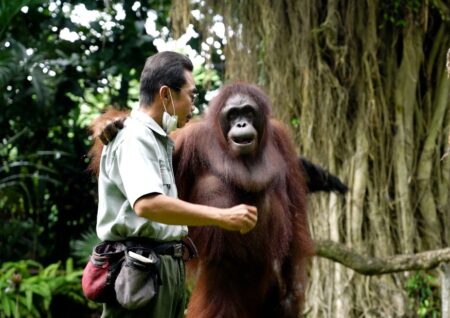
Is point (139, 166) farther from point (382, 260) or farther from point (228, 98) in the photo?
point (382, 260)

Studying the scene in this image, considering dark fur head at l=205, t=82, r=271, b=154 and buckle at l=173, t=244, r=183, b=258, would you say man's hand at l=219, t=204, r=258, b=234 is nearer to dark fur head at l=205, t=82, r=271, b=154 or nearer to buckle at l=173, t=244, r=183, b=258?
buckle at l=173, t=244, r=183, b=258

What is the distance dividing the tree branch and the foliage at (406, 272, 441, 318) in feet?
4.20

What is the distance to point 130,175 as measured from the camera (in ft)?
8.38

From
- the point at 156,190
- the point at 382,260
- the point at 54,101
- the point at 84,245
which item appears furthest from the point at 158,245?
the point at 54,101

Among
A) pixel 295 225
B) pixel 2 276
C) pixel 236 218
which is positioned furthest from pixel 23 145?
pixel 236 218

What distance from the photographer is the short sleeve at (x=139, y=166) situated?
2510 mm

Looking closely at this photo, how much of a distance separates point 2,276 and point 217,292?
277 centimetres

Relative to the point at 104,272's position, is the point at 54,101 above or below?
above

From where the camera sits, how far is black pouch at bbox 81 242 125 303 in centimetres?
272

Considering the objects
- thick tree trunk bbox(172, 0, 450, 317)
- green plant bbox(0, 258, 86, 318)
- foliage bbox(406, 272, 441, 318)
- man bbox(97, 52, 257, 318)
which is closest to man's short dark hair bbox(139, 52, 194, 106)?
man bbox(97, 52, 257, 318)

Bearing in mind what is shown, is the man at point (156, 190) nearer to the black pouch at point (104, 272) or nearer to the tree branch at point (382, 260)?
the black pouch at point (104, 272)

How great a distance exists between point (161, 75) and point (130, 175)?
1.59 feet

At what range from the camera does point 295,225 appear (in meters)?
4.23

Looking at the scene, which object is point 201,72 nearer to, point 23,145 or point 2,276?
point 23,145
